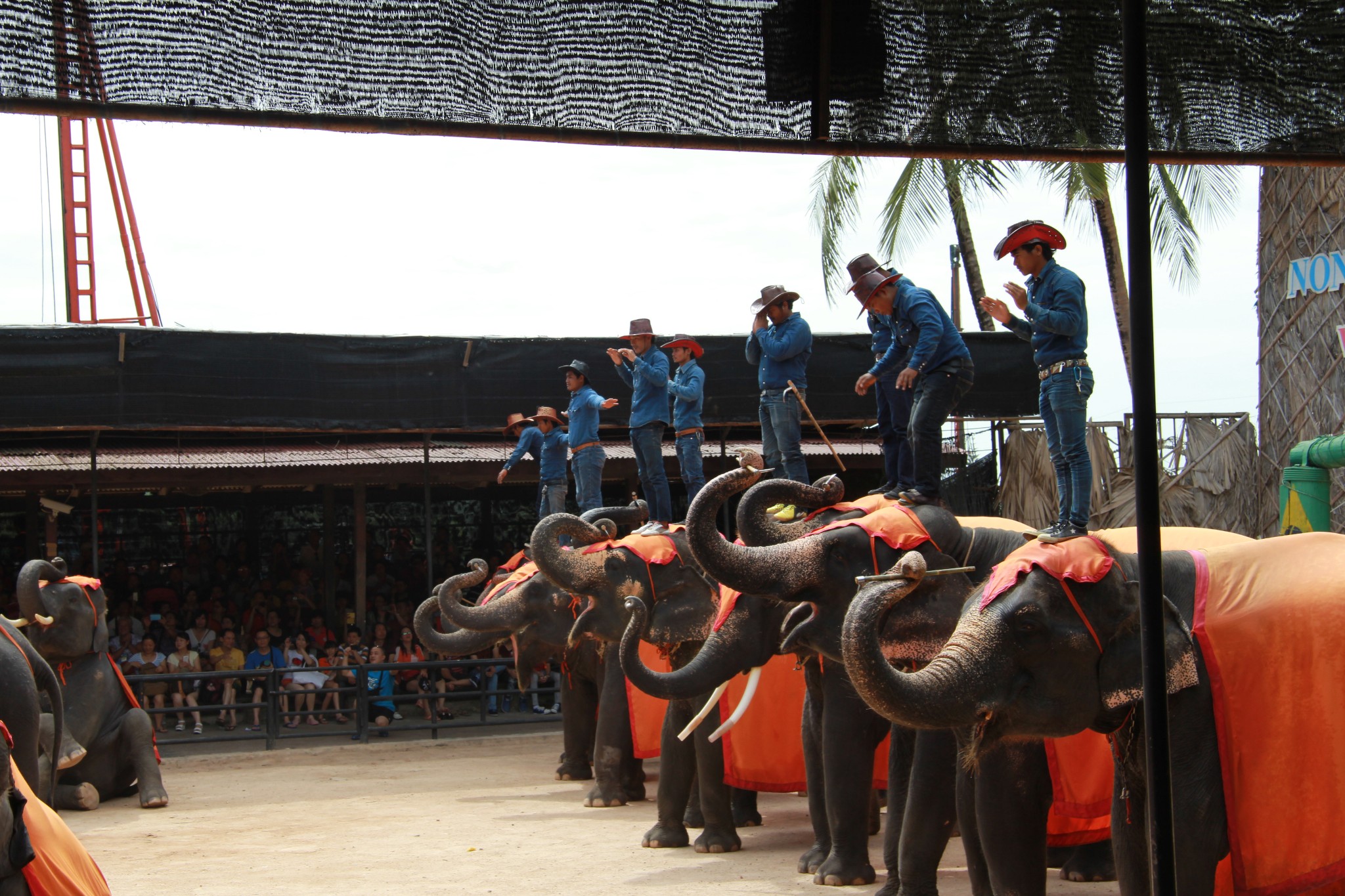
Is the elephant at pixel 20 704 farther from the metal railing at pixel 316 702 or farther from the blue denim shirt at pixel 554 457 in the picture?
the blue denim shirt at pixel 554 457

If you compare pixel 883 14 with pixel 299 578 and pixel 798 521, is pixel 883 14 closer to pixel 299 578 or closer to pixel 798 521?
pixel 798 521

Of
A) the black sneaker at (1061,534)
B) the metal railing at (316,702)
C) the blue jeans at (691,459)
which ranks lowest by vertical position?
the metal railing at (316,702)

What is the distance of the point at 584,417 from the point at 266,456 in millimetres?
4218

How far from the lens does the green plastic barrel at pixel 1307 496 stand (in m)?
11.5

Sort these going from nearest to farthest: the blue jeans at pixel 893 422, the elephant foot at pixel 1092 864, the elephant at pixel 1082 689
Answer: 1. the elephant at pixel 1082 689
2. the elephant foot at pixel 1092 864
3. the blue jeans at pixel 893 422

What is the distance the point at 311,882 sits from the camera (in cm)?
772

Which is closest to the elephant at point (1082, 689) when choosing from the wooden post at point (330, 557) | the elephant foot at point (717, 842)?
the elephant foot at point (717, 842)

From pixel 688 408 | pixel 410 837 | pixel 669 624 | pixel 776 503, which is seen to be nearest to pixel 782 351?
pixel 688 408

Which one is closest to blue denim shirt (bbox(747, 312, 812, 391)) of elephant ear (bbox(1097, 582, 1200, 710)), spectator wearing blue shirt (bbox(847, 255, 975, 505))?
spectator wearing blue shirt (bbox(847, 255, 975, 505))

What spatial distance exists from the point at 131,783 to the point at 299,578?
6076 millimetres

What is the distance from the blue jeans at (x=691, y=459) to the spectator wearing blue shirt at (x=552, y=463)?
2292mm

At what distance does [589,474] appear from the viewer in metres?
13.1

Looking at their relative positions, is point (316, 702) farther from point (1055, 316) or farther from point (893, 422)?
point (1055, 316)

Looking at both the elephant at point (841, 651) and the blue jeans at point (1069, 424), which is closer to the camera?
the elephant at point (841, 651)
